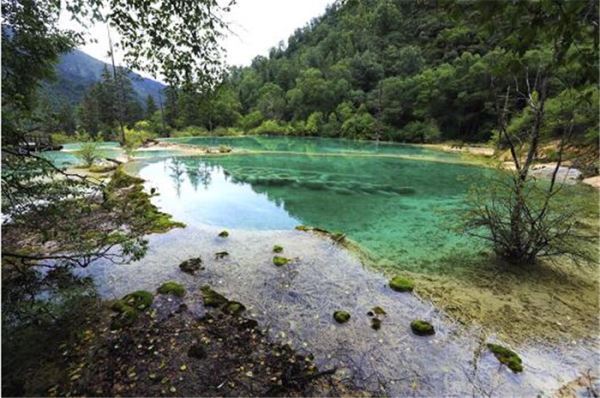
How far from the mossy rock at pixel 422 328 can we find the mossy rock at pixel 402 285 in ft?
2.85

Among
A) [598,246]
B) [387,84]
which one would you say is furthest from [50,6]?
[387,84]

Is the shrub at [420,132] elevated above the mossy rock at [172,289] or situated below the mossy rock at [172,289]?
above

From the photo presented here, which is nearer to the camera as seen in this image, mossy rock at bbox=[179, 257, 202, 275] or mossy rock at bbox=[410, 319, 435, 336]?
mossy rock at bbox=[410, 319, 435, 336]

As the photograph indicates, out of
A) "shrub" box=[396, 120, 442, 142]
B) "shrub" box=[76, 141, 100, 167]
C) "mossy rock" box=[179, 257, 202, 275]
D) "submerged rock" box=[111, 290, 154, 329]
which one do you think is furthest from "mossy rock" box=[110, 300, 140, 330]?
"shrub" box=[396, 120, 442, 142]

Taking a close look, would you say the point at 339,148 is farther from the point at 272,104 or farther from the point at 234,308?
the point at 272,104

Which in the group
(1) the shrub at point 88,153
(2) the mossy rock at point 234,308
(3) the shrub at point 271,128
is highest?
(3) the shrub at point 271,128

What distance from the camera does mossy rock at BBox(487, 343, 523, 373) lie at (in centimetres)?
327

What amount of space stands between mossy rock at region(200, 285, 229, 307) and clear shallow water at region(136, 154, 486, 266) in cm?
311

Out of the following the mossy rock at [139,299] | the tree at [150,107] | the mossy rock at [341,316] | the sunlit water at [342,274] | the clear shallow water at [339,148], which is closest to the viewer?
the sunlit water at [342,274]

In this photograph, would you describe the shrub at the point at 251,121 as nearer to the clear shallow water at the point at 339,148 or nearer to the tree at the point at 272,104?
the tree at the point at 272,104

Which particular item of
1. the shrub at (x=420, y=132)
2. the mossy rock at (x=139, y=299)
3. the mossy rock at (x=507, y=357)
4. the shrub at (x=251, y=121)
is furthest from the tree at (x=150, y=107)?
the mossy rock at (x=507, y=357)

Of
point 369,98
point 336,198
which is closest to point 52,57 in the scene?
point 336,198

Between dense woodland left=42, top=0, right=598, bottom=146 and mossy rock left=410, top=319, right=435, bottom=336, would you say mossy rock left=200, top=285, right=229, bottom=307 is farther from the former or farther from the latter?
dense woodland left=42, top=0, right=598, bottom=146

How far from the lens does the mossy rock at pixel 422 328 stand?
3.79m
